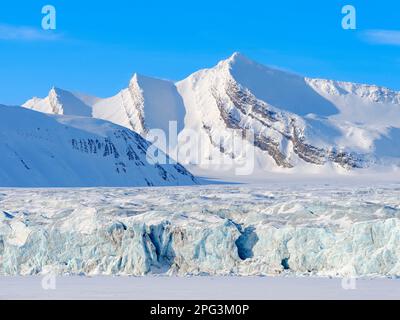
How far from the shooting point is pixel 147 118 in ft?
552

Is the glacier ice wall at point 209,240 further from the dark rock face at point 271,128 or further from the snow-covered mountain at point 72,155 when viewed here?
the dark rock face at point 271,128

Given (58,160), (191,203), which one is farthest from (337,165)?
(191,203)

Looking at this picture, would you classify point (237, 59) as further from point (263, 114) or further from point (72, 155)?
point (72, 155)

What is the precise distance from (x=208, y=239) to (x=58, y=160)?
5898 cm

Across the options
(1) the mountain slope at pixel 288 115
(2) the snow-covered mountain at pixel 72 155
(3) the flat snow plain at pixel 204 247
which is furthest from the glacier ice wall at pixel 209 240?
(1) the mountain slope at pixel 288 115

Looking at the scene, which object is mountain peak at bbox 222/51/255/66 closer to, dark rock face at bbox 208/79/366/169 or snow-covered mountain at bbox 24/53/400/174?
snow-covered mountain at bbox 24/53/400/174

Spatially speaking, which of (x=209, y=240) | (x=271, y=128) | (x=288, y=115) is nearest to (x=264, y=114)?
(x=271, y=128)

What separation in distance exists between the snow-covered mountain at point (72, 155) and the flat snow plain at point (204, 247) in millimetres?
44946

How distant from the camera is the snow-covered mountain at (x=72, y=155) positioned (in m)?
82.7

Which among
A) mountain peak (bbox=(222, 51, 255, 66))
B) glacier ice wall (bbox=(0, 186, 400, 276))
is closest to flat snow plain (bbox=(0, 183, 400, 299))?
glacier ice wall (bbox=(0, 186, 400, 276))

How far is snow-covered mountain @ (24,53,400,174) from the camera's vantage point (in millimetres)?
137875

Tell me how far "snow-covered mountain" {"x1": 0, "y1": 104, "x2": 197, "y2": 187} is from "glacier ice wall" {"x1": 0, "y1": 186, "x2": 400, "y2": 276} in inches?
1764
